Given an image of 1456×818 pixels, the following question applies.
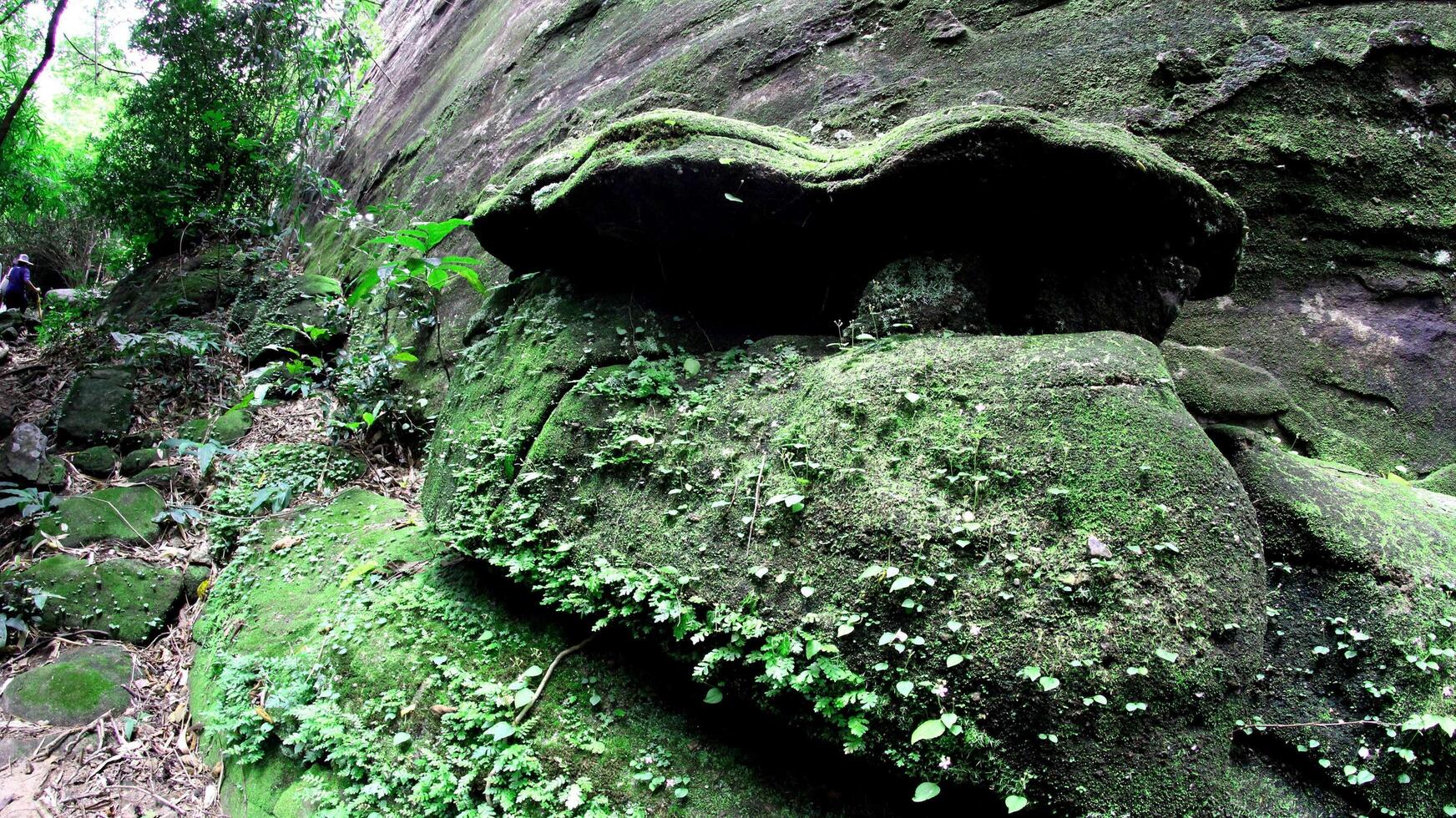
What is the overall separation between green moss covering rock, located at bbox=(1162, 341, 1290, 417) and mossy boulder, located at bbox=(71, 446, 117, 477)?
23.9 feet

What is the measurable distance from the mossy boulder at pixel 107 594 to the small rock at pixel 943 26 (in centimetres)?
597

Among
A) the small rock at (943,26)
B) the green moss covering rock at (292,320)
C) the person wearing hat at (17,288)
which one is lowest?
the green moss covering rock at (292,320)

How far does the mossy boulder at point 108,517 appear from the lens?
4.93m

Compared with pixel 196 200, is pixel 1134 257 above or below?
below

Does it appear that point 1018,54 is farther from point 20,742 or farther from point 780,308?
point 20,742

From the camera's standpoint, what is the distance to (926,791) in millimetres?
2059

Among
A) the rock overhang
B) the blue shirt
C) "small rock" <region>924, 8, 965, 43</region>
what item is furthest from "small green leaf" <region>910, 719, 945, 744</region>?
the blue shirt

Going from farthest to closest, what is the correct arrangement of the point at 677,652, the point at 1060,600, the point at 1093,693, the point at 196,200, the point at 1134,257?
the point at 196,200 → the point at 1134,257 → the point at 677,652 → the point at 1060,600 → the point at 1093,693

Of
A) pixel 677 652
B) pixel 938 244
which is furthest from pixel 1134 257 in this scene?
pixel 677 652

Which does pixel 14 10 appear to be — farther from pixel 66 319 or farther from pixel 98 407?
pixel 98 407

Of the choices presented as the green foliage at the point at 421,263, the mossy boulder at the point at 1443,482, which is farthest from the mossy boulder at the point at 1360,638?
the green foliage at the point at 421,263

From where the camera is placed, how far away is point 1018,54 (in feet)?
14.3

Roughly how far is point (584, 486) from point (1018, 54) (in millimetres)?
3602

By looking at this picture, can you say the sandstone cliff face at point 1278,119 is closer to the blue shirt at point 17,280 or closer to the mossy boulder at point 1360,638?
the mossy boulder at point 1360,638
